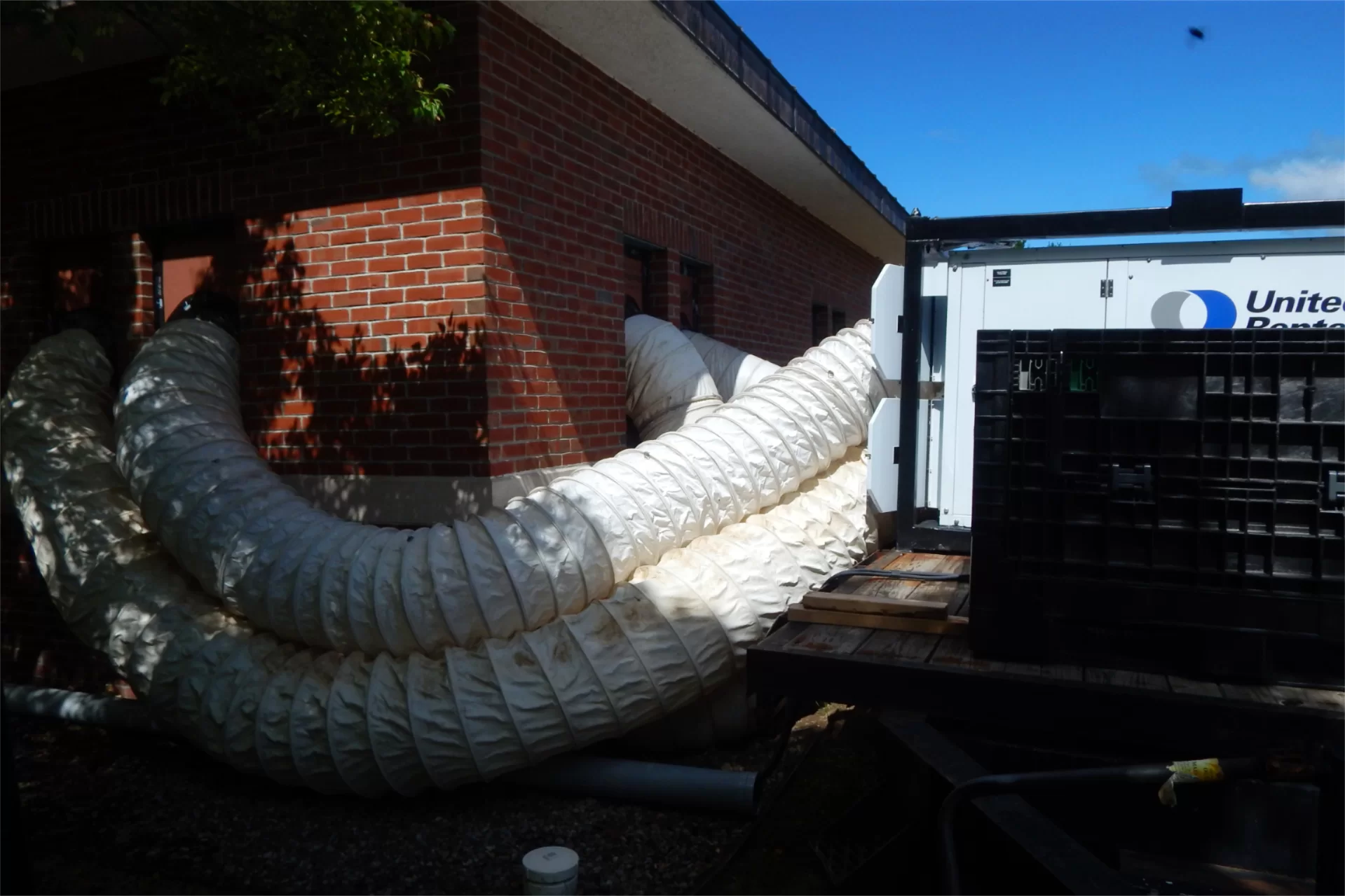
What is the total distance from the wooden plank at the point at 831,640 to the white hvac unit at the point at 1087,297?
1.35m

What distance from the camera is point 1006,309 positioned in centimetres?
431

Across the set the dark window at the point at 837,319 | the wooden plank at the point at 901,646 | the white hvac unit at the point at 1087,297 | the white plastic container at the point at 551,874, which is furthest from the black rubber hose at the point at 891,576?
the dark window at the point at 837,319

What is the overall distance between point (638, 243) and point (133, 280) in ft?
11.1

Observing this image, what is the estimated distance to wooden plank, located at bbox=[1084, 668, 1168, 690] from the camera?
8.64ft

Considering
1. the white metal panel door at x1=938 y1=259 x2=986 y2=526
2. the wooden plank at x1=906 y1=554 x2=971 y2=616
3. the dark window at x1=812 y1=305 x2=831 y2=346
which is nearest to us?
the wooden plank at x1=906 y1=554 x2=971 y2=616

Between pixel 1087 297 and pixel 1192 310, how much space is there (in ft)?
1.42

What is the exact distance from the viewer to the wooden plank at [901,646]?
3000 millimetres

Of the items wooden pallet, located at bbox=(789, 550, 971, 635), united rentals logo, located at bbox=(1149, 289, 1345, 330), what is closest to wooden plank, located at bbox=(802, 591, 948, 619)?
wooden pallet, located at bbox=(789, 550, 971, 635)

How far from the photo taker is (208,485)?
4668 millimetres

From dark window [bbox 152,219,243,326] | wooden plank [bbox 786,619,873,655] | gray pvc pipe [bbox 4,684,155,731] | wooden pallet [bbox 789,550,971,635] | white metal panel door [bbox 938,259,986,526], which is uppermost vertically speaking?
dark window [bbox 152,219,243,326]

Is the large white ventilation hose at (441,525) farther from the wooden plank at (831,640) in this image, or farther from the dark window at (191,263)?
the wooden plank at (831,640)

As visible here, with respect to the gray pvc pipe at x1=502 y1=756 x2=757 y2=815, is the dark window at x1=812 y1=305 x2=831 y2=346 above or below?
above

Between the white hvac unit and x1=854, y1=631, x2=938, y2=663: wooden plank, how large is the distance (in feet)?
4.41

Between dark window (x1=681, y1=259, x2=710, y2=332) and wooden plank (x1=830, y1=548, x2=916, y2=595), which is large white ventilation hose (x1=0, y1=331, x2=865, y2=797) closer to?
wooden plank (x1=830, y1=548, x2=916, y2=595)
